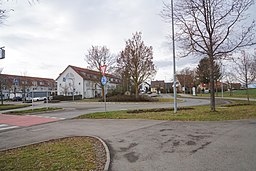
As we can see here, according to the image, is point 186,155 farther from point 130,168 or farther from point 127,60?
point 127,60

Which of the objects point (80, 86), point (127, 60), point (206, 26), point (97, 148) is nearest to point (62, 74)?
point (80, 86)

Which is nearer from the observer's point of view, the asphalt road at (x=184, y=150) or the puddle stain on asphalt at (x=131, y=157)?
the asphalt road at (x=184, y=150)

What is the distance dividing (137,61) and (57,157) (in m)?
29.8

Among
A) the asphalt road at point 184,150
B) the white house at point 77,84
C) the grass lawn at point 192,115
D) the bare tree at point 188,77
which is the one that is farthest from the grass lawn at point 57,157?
the bare tree at point 188,77

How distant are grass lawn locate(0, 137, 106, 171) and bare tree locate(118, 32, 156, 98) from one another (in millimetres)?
28153

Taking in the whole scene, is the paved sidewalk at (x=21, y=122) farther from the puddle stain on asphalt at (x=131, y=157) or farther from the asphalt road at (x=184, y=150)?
the puddle stain on asphalt at (x=131, y=157)

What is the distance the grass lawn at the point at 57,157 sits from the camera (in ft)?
15.2

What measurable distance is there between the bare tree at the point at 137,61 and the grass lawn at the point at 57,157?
28.2 m

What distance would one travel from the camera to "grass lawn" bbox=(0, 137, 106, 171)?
4.64 meters

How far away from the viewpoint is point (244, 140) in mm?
6539

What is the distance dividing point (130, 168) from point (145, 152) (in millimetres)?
1202

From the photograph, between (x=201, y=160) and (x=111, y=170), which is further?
(x=201, y=160)

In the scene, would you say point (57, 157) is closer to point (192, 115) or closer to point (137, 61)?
point (192, 115)

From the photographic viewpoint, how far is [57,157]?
5.29 meters
